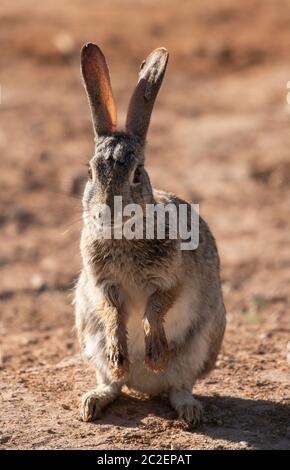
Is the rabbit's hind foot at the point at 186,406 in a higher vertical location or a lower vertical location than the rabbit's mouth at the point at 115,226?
lower

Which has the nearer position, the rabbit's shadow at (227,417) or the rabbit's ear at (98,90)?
the rabbit's shadow at (227,417)

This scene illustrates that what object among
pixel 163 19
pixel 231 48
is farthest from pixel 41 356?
pixel 163 19

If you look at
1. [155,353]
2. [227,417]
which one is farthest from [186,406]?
[155,353]

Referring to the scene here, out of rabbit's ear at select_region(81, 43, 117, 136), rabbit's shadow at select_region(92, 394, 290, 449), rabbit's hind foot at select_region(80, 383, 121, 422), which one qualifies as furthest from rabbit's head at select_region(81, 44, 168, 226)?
rabbit's shadow at select_region(92, 394, 290, 449)

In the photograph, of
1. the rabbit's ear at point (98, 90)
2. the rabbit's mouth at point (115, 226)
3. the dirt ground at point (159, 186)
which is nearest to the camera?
the rabbit's mouth at point (115, 226)

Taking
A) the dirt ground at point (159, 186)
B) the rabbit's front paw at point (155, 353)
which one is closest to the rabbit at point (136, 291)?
the rabbit's front paw at point (155, 353)

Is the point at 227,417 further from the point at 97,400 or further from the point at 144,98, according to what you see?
the point at 144,98

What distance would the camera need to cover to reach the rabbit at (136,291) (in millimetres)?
5457

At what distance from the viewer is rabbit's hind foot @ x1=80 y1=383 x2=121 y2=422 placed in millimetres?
5531

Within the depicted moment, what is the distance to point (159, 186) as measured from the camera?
11.0 m

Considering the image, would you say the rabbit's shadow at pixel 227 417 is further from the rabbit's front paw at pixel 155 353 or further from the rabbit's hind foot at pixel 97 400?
the rabbit's front paw at pixel 155 353

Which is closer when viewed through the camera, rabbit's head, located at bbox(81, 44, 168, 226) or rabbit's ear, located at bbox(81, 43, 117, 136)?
rabbit's head, located at bbox(81, 44, 168, 226)

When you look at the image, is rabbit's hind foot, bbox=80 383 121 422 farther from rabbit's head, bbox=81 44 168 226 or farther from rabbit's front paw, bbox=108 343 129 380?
rabbit's head, bbox=81 44 168 226

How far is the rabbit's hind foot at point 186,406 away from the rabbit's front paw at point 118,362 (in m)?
0.40
